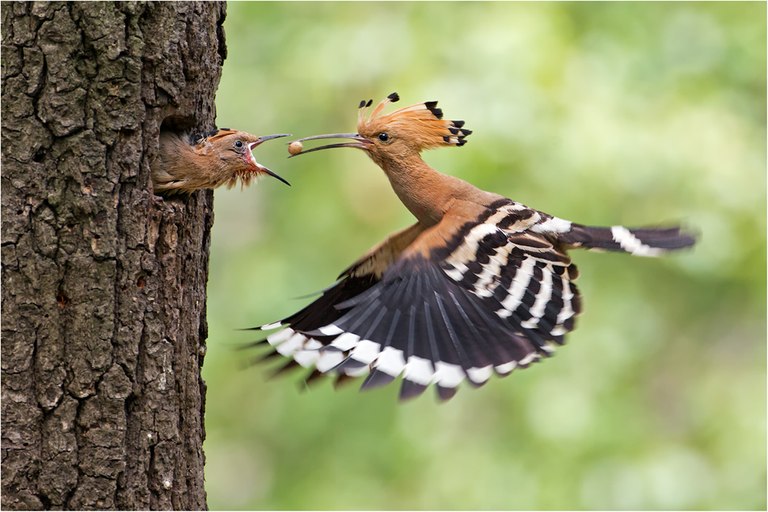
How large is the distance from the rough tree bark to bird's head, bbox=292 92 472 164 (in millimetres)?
1037

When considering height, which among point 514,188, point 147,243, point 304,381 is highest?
point 514,188

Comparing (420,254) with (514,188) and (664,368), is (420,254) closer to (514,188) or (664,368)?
(514,188)

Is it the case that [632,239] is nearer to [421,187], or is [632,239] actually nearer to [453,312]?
[421,187]

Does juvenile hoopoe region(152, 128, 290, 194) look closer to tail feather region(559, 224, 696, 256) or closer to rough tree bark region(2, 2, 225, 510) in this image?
rough tree bark region(2, 2, 225, 510)

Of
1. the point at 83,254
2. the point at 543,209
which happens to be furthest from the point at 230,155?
the point at 543,209

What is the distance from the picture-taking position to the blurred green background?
4.27 meters

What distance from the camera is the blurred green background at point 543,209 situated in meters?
4.27

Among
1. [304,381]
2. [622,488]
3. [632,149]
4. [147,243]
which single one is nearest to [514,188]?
[632,149]

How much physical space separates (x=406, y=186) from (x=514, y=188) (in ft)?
4.20

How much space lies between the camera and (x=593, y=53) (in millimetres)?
4551

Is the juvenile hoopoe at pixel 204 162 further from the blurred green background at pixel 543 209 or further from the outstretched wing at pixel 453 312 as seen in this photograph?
the blurred green background at pixel 543 209

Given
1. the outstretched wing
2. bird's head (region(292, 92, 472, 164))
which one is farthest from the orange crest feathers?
the outstretched wing

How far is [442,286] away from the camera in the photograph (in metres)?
2.76

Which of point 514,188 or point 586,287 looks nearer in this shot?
point 514,188
